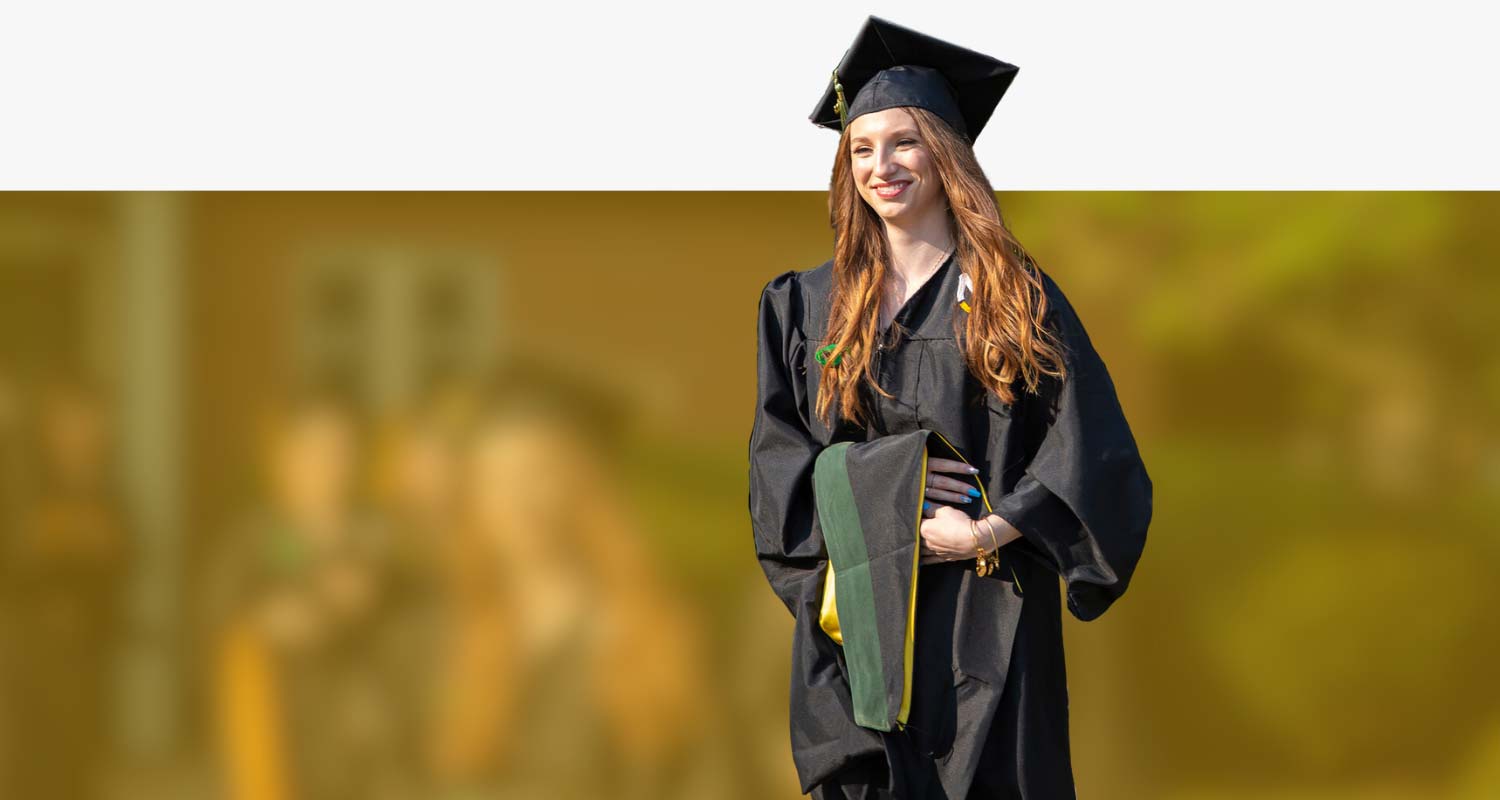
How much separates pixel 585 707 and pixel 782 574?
46.9 inches

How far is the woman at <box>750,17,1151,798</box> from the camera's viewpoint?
10.9 feet

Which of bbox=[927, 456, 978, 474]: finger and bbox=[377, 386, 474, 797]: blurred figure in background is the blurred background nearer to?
bbox=[377, 386, 474, 797]: blurred figure in background

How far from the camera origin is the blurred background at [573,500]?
446cm

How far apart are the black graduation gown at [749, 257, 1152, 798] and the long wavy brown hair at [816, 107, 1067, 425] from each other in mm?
38

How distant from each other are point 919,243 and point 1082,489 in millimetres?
558

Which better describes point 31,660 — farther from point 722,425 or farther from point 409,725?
point 722,425

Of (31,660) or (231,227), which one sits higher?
(231,227)

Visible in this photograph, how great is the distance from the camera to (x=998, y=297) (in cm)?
332

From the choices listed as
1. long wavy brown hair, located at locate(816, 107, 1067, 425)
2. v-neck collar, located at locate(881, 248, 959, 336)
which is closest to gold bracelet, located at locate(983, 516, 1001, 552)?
long wavy brown hair, located at locate(816, 107, 1067, 425)

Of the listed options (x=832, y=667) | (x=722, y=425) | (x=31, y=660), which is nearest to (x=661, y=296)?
(x=722, y=425)

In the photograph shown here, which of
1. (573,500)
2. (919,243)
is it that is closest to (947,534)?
(919,243)

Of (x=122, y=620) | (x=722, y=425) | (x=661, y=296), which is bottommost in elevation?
(x=122, y=620)

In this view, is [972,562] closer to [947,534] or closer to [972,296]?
[947,534]

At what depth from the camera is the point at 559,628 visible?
4480 millimetres
